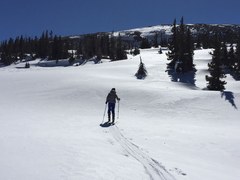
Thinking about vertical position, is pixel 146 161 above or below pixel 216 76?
below

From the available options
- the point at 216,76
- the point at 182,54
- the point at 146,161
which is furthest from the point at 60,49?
the point at 146,161

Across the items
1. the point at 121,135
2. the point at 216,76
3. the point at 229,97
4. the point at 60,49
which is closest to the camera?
the point at 121,135

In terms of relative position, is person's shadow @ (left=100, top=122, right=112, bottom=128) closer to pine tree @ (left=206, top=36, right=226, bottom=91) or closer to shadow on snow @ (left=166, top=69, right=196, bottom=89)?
pine tree @ (left=206, top=36, right=226, bottom=91)

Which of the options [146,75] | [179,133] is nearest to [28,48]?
[146,75]

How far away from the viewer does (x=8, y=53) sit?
395 ft

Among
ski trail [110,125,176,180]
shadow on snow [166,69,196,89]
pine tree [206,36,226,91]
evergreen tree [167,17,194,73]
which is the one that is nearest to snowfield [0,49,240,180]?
ski trail [110,125,176,180]

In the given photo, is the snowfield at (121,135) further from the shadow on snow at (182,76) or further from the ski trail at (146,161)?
the shadow on snow at (182,76)

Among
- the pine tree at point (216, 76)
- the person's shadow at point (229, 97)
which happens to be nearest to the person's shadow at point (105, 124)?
the person's shadow at point (229, 97)

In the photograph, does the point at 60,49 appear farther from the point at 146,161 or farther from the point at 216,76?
the point at 146,161

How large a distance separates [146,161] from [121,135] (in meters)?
4.82

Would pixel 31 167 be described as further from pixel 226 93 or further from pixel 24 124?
pixel 226 93

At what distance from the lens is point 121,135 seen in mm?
15602

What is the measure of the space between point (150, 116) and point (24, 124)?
8.98 m

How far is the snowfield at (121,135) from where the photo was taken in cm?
940
